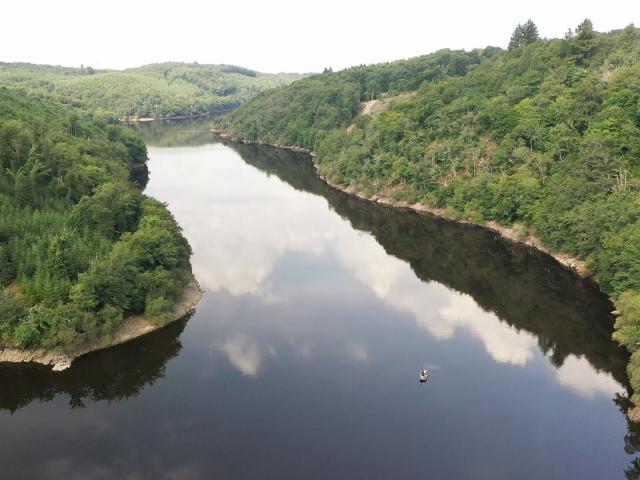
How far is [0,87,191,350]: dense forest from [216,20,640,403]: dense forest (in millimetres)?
50683

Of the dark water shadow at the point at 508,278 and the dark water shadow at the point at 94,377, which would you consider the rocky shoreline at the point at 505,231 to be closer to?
the dark water shadow at the point at 508,278

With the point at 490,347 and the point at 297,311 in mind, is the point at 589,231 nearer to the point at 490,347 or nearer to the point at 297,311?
the point at 490,347

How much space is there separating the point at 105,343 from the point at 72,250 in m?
11.7

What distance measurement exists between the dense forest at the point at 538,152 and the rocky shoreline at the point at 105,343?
157 feet

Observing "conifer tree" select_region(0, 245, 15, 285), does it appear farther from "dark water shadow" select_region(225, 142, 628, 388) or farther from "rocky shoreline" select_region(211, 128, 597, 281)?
"rocky shoreline" select_region(211, 128, 597, 281)

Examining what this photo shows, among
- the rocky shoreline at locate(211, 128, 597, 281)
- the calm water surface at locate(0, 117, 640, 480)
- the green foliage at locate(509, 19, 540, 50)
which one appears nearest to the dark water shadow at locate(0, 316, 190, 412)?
the calm water surface at locate(0, 117, 640, 480)

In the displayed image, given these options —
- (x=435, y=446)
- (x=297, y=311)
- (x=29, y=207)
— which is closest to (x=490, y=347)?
(x=435, y=446)

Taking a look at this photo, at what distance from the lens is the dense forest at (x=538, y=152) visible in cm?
6662

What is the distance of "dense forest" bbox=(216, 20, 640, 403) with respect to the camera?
6662 cm

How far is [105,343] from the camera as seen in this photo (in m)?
52.7

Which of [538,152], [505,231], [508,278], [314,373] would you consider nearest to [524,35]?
[538,152]

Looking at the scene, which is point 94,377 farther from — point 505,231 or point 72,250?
point 505,231

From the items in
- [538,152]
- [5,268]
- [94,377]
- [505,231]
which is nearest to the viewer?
[94,377]

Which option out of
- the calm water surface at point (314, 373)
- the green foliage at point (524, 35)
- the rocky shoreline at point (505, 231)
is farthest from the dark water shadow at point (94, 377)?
the green foliage at point (524, 35)
